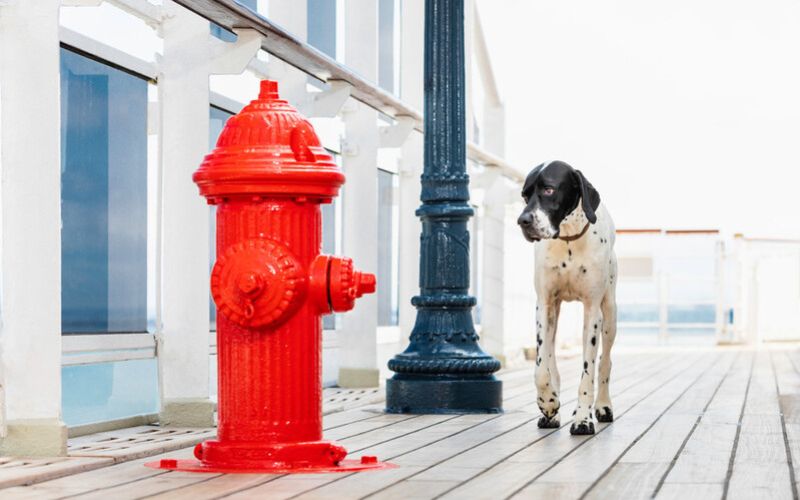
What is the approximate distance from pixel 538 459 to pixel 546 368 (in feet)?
4.70

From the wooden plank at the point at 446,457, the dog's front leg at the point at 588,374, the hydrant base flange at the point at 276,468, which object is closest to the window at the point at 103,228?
the hydrant base flange at the point at 276,468

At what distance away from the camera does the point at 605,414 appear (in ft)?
20.7

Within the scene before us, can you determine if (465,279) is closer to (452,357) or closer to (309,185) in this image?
(452,357)

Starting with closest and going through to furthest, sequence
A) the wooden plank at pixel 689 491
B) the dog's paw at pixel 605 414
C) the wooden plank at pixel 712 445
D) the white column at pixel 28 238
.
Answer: the wooden plank at pixel 689 491 → the wooden plank at pixel 712 445 → the white column at pixel 28 238 → the dog's paw at pixel 605 414

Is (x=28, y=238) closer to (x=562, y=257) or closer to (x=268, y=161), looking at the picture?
(x=268, y=161)

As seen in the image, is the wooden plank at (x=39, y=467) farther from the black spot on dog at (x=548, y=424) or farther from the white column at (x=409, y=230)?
the white column at (x=409, y=230)

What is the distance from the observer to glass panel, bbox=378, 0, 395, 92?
10.8m

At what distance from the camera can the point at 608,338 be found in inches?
257

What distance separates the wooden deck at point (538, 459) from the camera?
3.74 metres

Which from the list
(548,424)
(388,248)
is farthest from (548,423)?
(388,248)

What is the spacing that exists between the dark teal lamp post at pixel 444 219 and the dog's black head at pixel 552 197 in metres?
1.20

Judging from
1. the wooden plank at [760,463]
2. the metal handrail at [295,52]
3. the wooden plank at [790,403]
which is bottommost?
the wooden plank at [790,403]

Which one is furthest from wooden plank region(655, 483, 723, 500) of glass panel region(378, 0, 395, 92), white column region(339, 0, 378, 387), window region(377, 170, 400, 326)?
glass panel region(378, 0, 395, 92)

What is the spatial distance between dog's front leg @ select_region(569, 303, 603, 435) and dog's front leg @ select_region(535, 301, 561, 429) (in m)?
0.14
